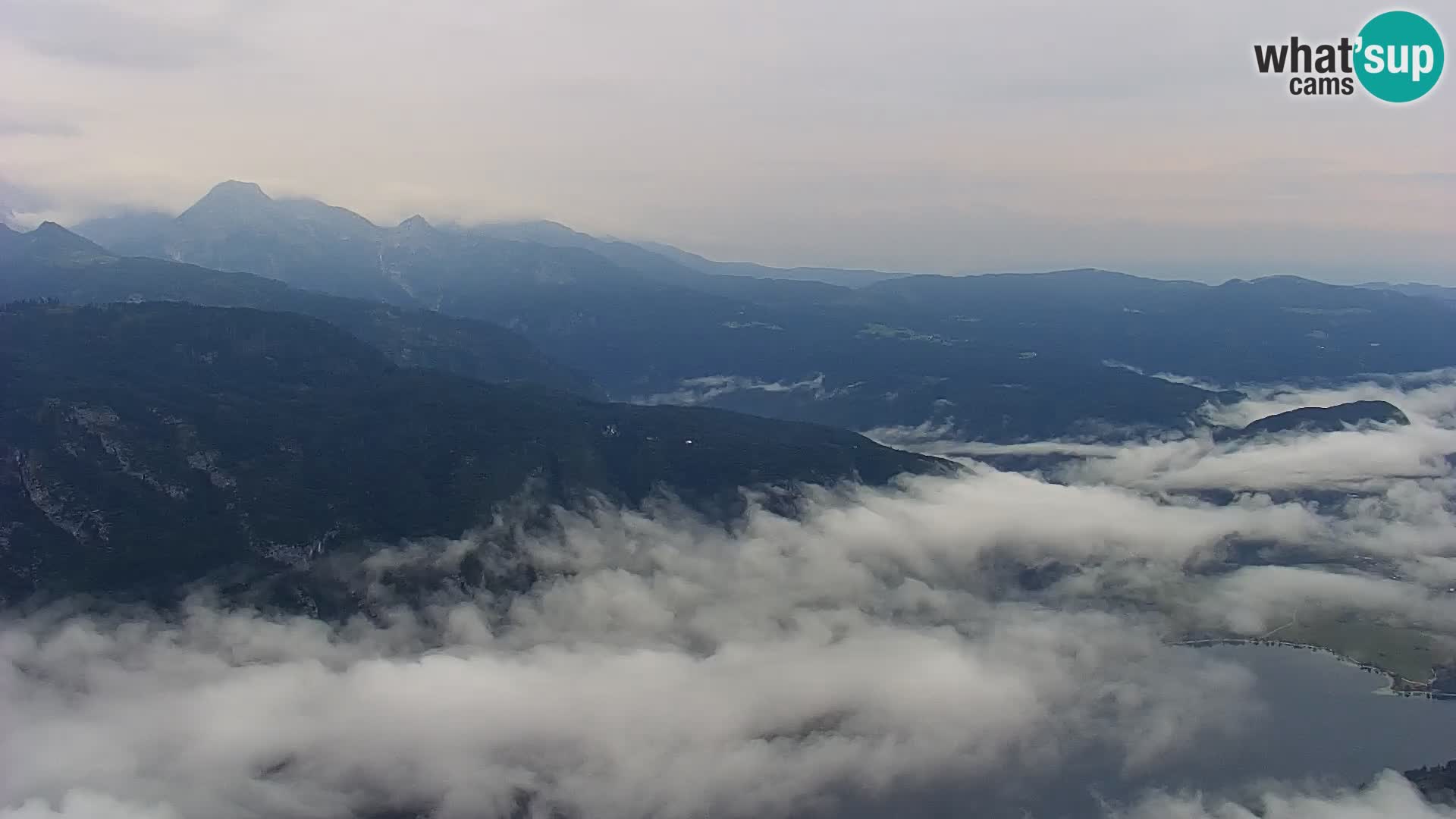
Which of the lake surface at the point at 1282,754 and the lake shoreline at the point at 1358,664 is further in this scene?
the lake shoreline at the point at 1358,664

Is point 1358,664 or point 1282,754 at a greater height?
point 1358,664

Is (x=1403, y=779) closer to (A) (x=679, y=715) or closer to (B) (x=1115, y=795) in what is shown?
(B) (x=1115, y=795)

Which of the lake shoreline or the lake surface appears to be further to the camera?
the lake shoreline

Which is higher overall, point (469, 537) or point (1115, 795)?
point (469, 537)

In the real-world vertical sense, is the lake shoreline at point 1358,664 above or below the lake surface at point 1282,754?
above

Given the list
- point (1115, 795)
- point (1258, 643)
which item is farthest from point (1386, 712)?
point (1115, 795)

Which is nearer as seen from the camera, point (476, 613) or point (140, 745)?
point (140, 745)

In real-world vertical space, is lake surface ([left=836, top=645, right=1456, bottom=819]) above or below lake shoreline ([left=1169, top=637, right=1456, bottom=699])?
below

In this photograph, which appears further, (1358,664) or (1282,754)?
(1358,664)
